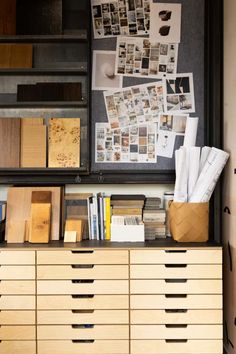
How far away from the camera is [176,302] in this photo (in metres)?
2.29

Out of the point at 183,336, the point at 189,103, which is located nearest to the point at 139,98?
the point at 189,103

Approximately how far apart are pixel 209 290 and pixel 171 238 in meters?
0.42

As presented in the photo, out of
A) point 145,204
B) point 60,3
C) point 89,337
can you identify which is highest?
point 60,3

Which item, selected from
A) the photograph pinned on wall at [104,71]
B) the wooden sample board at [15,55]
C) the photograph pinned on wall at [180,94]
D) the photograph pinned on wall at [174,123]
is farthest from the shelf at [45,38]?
the photograph pinned on wall at [174,123]

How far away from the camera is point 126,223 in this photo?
249 centimetres

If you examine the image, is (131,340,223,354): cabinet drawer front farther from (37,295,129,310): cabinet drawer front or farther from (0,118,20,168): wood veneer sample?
(0,118,20,168): wood veneer sample

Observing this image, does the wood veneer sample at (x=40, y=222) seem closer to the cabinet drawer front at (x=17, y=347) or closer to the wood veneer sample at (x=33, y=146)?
the wood veneer sample at (x=33, y=146)

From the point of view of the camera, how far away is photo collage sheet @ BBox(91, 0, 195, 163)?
2684 millimetres

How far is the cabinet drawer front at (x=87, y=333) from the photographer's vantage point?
2.30 metres

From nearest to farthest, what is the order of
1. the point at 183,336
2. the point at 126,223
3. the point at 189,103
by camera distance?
the point at 183,336
the point at 126,223
the point at 189,103

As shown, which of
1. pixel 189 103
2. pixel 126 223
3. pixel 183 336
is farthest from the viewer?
pixel 189 103

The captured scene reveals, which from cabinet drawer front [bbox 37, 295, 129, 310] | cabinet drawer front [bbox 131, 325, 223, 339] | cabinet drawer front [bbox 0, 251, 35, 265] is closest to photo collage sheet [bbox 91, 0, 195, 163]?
cabinet drawer front [bbox 0, 251, 35, 265]

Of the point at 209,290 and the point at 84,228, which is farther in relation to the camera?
the point at 84,228

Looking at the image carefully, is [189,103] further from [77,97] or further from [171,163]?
[77,97]
